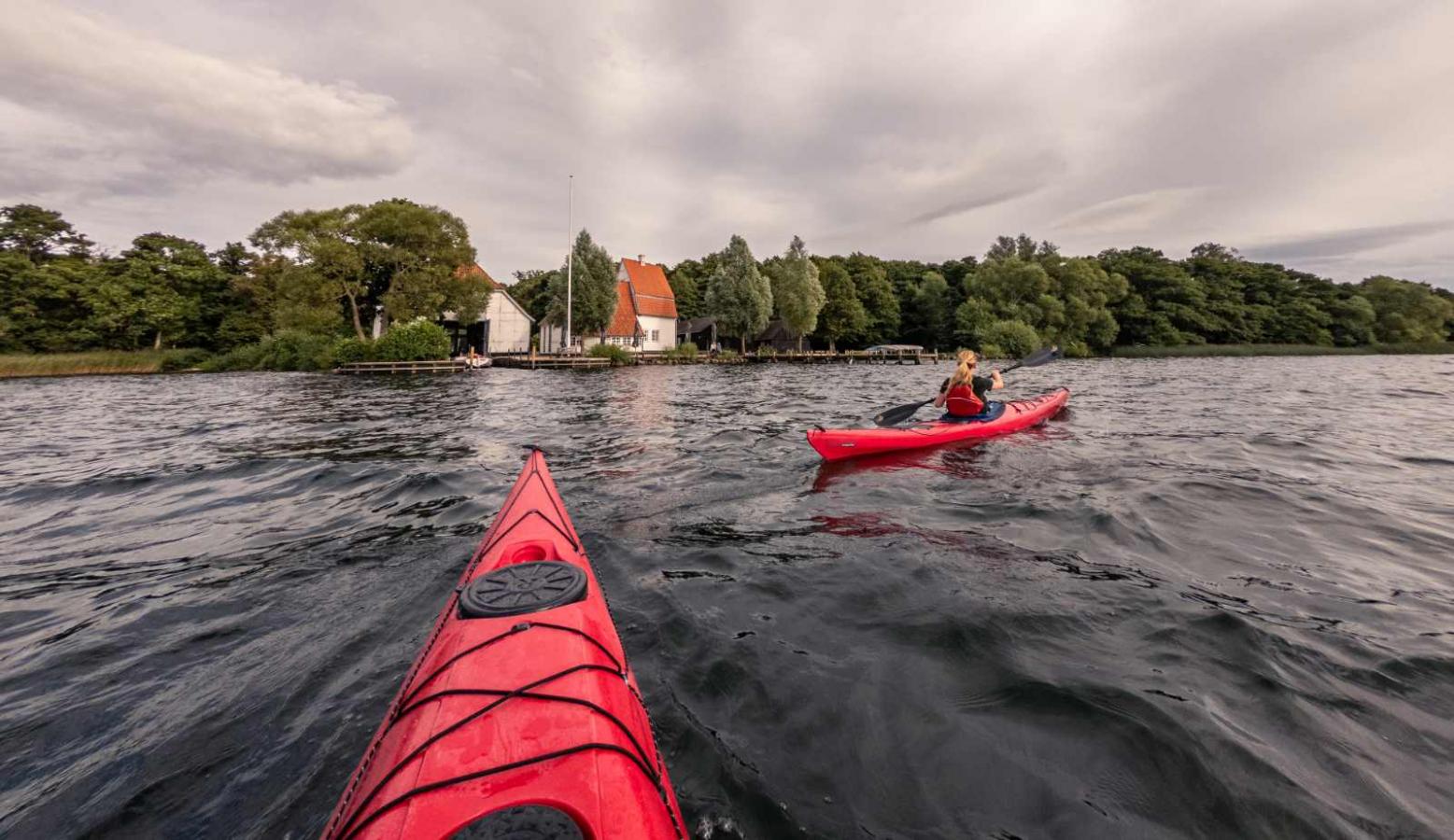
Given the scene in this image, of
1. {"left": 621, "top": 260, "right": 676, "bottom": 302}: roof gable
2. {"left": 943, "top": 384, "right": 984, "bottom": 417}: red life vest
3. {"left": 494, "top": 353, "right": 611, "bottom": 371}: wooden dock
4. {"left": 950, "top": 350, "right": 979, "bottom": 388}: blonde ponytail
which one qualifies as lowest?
{"left": 943, "top": 384, "right": 984, "bottom": 417}: red life vest

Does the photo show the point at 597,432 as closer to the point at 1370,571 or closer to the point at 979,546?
the point at 979,546

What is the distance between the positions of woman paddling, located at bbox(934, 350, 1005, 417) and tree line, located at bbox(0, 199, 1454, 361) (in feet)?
114

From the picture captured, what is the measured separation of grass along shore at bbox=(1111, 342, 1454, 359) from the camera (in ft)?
182

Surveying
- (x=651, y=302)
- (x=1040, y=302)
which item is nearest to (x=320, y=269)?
(x=651, y=302)

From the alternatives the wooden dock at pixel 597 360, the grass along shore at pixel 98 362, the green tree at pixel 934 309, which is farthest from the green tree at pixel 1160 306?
the grass along shore at pixel 98 362

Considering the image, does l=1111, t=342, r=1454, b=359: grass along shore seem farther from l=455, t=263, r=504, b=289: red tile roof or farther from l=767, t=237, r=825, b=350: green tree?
l=455, t=263, r=504, b=289: red tile roof

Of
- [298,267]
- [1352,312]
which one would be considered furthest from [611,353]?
[1352,312]

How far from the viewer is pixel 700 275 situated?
6906cm

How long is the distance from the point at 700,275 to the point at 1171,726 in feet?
229

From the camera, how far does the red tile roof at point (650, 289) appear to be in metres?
50.6

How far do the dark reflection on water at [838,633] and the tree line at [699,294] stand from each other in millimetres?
31248

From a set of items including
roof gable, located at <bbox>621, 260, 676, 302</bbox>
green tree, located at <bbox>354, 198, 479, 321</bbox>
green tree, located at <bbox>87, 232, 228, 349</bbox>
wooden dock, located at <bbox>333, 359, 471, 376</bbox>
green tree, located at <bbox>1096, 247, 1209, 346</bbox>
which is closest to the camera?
wooden dock, located at <bbox>333, 359, 471, 376</bbox>

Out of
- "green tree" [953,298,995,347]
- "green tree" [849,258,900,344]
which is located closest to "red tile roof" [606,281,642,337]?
"green tree" [849,258,900,344]

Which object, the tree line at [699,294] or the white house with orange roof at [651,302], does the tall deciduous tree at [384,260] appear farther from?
the white house with orange roof at [651,302]
